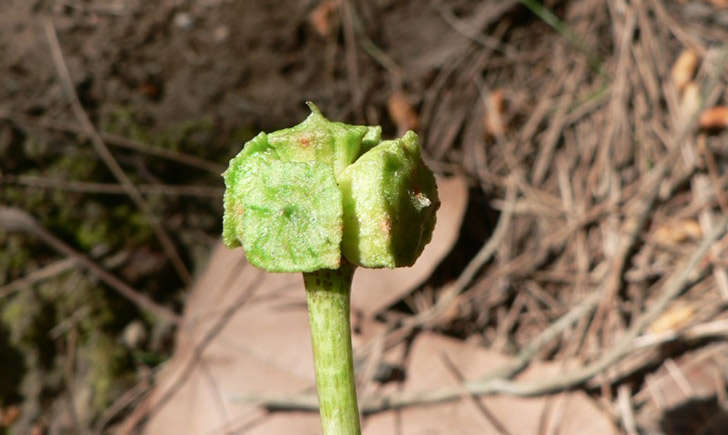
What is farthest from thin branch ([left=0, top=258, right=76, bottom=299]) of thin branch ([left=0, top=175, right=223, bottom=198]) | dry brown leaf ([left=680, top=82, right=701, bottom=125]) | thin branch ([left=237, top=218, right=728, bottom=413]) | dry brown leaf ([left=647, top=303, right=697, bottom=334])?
dry brown leaf ([left=680, top=82, right=701, bottom=125])

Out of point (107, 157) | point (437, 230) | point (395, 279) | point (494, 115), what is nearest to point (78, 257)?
point (107, 157)

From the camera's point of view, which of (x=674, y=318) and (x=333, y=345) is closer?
(x=333, y=345)

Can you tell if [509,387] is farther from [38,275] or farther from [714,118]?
[38,275]

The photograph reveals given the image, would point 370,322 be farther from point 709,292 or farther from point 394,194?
point 394,194

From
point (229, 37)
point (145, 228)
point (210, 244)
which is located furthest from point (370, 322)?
point (229, 37)

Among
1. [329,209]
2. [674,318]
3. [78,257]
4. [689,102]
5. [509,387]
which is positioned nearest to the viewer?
[329,209]

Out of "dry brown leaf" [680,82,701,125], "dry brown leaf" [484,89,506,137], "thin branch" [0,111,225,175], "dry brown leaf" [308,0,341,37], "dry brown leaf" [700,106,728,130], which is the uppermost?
"dry brown leaf" [308,0,341,37]

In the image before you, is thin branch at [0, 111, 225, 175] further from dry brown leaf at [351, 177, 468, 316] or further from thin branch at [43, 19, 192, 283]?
dry brown leaf at [351, 177, 468, 316]

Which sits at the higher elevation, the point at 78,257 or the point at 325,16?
the point at 325,16
